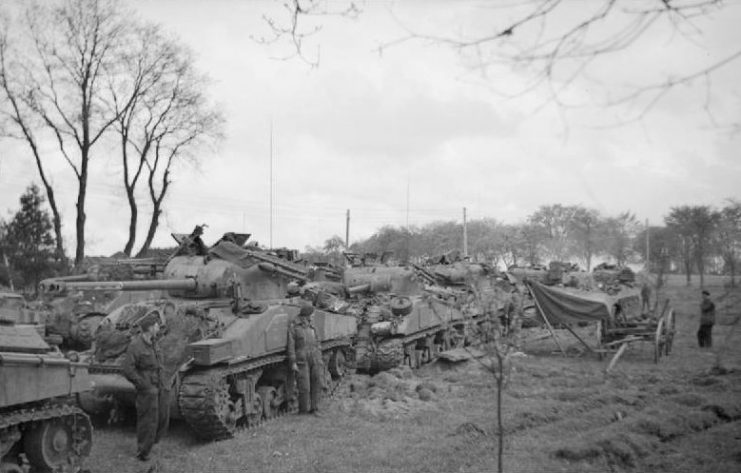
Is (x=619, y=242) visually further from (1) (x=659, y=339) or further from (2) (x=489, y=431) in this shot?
(2) (x=489, y=431)

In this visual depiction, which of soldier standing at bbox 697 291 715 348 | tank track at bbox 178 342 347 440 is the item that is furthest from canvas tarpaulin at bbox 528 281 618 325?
tank track at bbox 178 342 347 440

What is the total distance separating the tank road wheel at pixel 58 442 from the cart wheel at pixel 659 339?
13.1 m

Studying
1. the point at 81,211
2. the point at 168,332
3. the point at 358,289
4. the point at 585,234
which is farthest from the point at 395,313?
the point at 585,234

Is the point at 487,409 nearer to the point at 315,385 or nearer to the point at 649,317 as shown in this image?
the point at 315,385

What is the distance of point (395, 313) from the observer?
16.1 metres

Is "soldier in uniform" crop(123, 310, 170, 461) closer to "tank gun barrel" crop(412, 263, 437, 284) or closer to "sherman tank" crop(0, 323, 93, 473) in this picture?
"sherman tank" crop(0, 323, 93, 473)

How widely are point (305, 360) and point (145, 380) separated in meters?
3.24

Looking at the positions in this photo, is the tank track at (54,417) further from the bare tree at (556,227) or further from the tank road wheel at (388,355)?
the bare tree at (556,227)

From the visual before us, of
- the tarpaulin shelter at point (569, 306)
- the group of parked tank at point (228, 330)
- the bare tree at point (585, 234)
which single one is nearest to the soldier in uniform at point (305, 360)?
the group of parked tank at point (228, 330)

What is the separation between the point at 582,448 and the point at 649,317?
12.2 m

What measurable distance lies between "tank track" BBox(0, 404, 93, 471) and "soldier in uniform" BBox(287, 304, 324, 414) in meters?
3.79

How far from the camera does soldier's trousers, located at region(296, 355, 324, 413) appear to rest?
11.3 m

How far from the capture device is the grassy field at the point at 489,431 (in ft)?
26.7

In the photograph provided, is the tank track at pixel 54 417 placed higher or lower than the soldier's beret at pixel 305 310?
lower
